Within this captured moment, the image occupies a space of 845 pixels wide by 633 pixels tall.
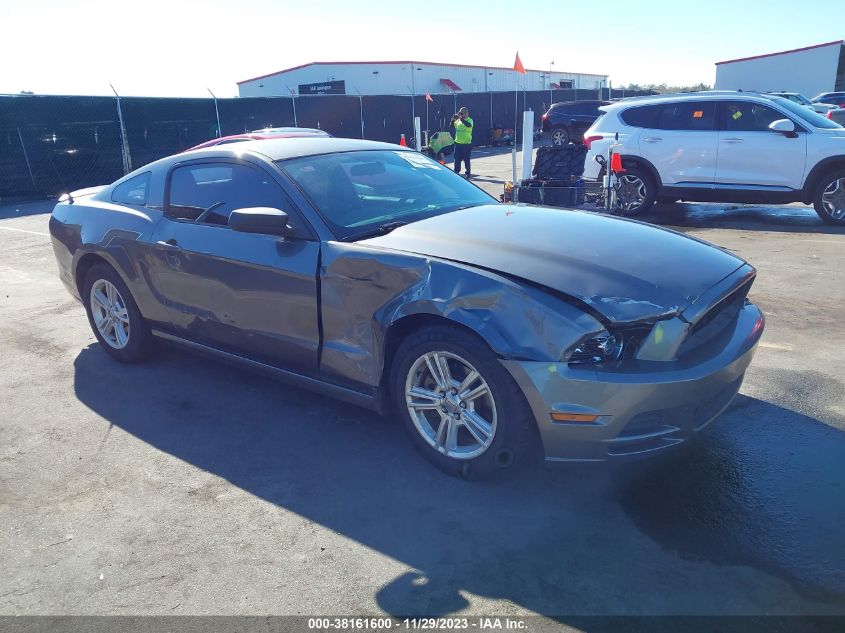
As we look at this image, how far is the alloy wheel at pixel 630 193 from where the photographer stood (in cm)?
1086

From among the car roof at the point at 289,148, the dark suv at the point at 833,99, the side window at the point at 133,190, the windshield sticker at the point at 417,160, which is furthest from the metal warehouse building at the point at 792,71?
the side window at the point at 133,190

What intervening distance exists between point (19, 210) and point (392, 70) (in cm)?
3176

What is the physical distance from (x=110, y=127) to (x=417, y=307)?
58.2 ft

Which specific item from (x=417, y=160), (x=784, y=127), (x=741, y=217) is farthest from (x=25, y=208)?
(x=784, y=127)

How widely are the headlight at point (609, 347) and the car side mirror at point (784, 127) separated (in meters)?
8.04

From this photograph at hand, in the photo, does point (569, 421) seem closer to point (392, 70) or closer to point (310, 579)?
point (310, 579)

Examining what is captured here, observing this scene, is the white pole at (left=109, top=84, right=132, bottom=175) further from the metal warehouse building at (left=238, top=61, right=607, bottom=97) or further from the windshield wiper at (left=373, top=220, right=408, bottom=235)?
the metal warehouse building at (left=238, top=61, right=607, bottom=97)

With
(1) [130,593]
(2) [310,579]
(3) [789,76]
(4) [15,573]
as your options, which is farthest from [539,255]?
(3) [789,76]

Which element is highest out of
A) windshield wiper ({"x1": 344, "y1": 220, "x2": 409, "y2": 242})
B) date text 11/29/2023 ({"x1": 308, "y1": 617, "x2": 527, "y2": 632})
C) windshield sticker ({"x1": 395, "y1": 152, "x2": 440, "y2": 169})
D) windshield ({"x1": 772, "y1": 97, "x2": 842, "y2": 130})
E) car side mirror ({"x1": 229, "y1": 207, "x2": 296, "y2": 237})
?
windshield ({"x1": 772, "y1": 97, "x2": 842, "y2": 130})

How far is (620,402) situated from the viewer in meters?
2.92

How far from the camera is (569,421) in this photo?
300 cm

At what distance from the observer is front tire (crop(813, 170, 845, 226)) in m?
9.46

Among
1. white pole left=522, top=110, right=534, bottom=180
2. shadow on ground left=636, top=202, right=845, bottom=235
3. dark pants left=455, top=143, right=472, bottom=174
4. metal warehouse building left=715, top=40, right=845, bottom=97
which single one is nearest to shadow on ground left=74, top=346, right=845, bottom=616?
shadow on ground left=636, top=202, right=845, bottom=235

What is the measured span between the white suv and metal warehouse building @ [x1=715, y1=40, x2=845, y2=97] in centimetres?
3982
